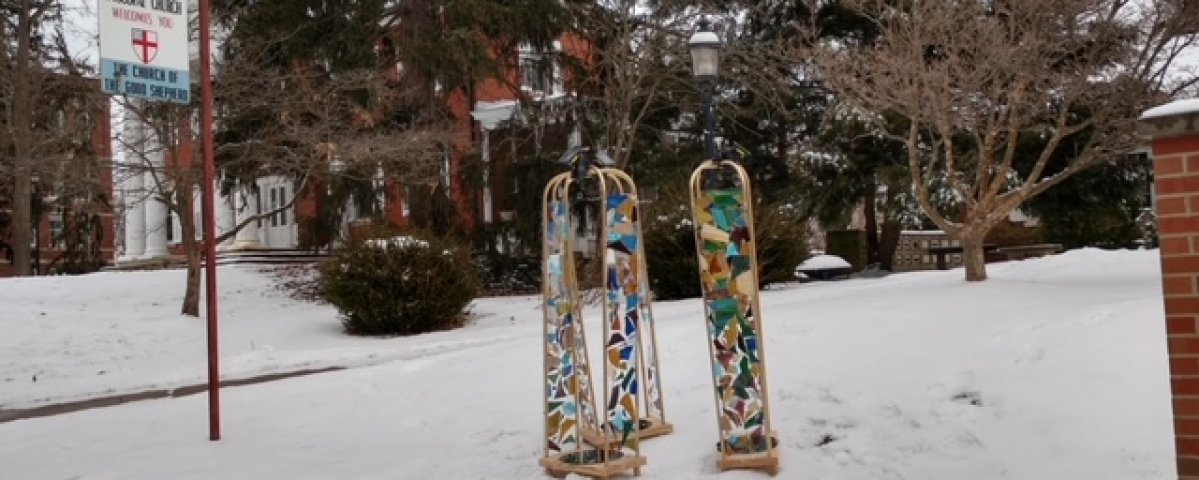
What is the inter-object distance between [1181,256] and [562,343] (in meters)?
3.66

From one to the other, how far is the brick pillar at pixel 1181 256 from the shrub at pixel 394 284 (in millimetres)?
13973

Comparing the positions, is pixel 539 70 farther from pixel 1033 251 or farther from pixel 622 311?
pixel 622 311

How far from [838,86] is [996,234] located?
66.4 feet

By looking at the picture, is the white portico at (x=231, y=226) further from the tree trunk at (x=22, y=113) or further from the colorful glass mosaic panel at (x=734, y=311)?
the colorful glass mosaic panel at (x=734, y=311)

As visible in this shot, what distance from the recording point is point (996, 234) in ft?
101

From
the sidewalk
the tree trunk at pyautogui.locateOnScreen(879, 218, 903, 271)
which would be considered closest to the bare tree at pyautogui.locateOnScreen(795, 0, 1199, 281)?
the sidewalk

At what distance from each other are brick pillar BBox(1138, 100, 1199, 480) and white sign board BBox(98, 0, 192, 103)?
7068mm

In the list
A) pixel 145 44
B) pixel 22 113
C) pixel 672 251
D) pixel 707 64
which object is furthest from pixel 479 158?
pixel 145 44

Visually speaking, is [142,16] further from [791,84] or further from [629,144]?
[791,84]

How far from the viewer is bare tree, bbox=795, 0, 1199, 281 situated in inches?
455

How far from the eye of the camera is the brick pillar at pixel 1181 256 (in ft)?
10.6

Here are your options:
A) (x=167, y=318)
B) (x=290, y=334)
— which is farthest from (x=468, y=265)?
(x=167, y=318)

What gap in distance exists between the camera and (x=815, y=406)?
22.0 ft

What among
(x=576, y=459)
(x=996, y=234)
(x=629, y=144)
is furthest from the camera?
(x=996, y=234)
